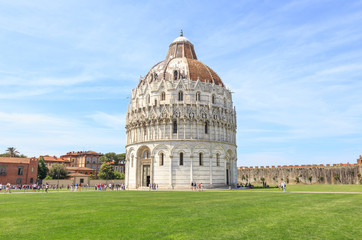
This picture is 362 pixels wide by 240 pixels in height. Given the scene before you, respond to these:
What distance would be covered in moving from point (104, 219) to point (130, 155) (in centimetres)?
4419

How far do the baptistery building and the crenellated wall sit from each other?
1095 inches

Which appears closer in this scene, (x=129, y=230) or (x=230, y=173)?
(x=129, y=230)

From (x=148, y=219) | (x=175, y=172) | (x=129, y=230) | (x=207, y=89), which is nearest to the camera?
(x=129, y=230)

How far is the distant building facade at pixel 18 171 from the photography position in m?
70.4

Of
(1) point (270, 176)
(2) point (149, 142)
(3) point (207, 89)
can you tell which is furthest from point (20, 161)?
(1) point (270, 176)

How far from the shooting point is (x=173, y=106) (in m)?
52.1

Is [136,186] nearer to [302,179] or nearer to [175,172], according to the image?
[175,172]

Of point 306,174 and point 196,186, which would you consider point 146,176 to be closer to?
point 196,186

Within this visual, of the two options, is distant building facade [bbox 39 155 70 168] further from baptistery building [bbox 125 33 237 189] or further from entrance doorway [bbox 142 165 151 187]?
entrance doorway [bbox 142 165 151 187]

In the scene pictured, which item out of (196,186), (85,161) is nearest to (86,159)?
(85,161)

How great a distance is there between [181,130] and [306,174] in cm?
4273

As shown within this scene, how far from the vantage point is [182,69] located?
56875mm

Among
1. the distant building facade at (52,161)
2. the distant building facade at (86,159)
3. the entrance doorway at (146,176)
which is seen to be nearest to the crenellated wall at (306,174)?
the entrance doorway at (146,176)

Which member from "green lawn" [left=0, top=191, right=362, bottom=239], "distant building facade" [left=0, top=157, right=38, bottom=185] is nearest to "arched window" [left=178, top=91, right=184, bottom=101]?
"green lawn" [left=0, top=191, right=362, bottom=239]
